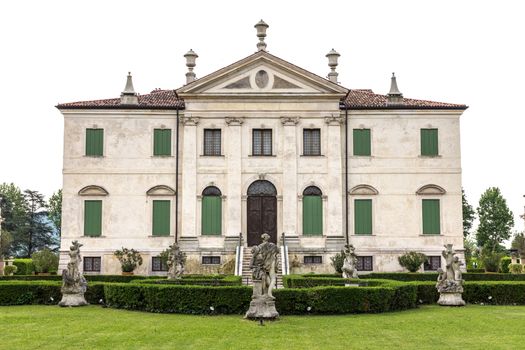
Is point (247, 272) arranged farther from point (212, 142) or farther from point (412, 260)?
point (412, 260)

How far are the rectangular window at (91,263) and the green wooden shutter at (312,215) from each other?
36.4ft

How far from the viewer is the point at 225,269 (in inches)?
1406

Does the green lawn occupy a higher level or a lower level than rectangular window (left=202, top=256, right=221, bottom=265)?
lower

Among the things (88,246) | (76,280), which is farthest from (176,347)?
(88,246)

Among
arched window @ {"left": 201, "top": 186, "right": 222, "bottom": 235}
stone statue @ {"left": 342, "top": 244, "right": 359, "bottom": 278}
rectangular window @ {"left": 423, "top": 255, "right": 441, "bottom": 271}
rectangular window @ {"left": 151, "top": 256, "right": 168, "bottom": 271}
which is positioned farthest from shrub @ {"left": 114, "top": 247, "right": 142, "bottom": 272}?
rectangular window @ {"left": 423, "top": 255, "right": 441, "bottom": 271}

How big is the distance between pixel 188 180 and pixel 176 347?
23.2m

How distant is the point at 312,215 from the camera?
37125 mm

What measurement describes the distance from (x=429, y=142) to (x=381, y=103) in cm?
336

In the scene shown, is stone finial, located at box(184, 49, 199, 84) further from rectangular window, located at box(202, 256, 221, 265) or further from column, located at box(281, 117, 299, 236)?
rectangular window, located at box(202, 256, 221, 265)

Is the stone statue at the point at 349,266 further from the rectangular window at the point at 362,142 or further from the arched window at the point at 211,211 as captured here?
the arched window at the point at 211,211

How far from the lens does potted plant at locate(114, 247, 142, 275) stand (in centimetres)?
3588

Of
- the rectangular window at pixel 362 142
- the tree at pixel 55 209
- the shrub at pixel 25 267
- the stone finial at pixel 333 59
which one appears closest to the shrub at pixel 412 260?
the rectangular window at pixel 362 142

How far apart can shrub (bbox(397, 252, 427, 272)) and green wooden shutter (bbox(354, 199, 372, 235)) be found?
7.77 ft

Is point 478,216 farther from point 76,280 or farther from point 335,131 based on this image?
point 76,280
